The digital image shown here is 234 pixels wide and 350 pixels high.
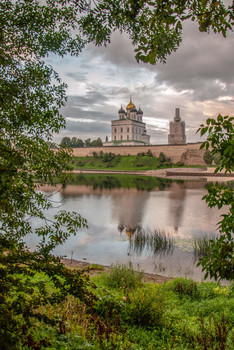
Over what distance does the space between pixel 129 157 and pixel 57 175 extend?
69.6 m

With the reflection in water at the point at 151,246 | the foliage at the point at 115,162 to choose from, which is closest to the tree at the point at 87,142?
the foliage at the point at 115,162

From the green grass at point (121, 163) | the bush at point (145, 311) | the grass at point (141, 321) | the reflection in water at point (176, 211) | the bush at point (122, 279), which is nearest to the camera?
the grass at point (141, 321)

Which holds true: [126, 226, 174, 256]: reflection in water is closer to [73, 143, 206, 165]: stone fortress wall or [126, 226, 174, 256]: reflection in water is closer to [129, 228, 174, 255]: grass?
[129, 228, 174, 255]: grass

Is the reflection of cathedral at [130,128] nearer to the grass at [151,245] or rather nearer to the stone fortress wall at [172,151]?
the stone fortress wall at [172,151]

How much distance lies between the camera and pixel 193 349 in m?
2.98

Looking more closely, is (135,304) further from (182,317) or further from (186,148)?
(186,148)

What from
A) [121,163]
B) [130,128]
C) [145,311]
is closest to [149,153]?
[121,163]

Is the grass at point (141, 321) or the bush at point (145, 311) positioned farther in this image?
the bush at point (145, 311)

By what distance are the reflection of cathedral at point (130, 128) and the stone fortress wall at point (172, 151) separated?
14.6 meters

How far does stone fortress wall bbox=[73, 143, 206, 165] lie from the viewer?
214 feet

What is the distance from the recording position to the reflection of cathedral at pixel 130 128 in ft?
311

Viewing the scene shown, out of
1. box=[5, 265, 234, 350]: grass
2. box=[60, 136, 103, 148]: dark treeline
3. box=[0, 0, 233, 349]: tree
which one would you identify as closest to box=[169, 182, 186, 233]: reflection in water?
box=[5, 265, 234, 350]: grass

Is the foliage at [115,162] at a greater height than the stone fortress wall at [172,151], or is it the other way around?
the stone fortress wall at [172,151]

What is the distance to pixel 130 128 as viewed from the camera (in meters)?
94.8
